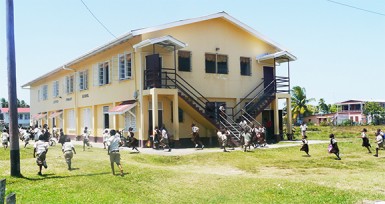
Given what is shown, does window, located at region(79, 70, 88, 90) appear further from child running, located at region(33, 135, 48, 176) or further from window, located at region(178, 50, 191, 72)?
child running, located at region(33, 135, 48, 176)

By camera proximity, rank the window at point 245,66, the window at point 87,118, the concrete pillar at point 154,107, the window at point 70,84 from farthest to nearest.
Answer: the window at point 70,84 < the window at point 87,118 < the window at point 245,66 < the concrete pillar at point 154,107

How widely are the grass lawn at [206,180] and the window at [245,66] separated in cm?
940

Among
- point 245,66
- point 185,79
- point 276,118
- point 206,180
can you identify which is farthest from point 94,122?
point 206,180

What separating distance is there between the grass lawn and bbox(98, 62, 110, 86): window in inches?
375

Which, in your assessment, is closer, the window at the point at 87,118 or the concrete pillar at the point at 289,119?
the concrete pillar at the point at 289,119

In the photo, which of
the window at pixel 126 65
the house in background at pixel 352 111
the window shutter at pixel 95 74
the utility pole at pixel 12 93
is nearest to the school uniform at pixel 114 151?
the utility pole at pixel 12 93

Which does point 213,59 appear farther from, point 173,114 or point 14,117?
point 14,117

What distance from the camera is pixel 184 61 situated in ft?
77.0

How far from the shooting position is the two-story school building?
21.8m

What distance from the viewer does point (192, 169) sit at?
1504cm

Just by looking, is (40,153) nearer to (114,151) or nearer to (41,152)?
(41,152)

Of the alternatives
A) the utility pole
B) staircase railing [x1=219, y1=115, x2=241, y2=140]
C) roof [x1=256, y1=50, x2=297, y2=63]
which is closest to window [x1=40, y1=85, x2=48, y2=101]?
staircase railing [x1=219, y1=115, x2=241, y2=140]

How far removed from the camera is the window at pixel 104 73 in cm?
2628

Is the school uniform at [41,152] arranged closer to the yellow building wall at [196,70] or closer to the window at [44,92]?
the yellow building wall at [196,70]
